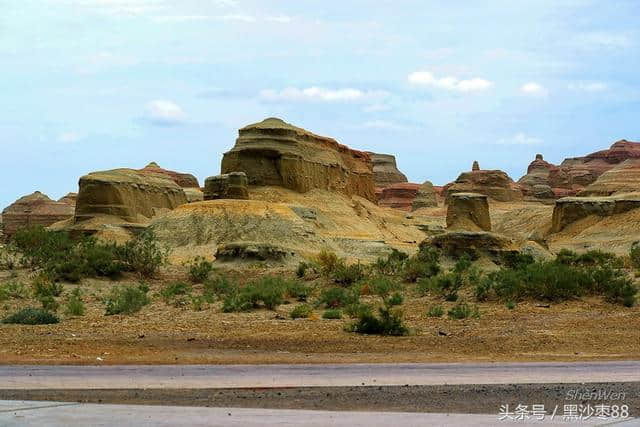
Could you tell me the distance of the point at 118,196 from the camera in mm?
72250

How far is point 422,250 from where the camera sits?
154ft

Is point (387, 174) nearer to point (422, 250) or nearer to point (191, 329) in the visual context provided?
point (422, 250)

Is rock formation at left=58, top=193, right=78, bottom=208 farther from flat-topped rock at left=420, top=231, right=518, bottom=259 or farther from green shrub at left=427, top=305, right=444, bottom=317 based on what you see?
green shrub at left=427, top=305, right=444, bottom=317

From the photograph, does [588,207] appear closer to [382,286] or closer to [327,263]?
[327,263]

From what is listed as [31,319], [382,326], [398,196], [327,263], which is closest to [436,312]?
Answer: [382,326]

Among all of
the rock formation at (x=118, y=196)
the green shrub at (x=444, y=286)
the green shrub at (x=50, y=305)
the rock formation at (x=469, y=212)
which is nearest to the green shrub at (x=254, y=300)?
the green shrub at (x=50, y=305)

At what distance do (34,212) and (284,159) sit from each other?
3262 cm

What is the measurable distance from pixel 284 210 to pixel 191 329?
40.8 metres

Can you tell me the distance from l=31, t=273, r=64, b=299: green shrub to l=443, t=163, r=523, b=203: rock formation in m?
88.0

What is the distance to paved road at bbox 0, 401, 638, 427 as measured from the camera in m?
9.45

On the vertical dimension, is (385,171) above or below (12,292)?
above

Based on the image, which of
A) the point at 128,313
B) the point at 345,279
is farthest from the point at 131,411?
the point at 345,279

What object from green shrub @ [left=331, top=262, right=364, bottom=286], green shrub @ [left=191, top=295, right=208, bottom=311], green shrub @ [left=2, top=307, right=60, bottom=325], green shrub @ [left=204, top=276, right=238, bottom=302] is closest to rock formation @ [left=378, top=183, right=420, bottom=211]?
green shrub @ [left=331, top=262, right=364, bottom=286]

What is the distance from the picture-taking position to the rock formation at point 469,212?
6900 centimetres
